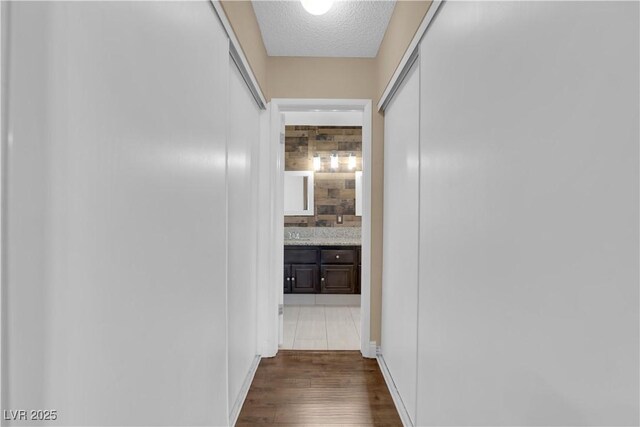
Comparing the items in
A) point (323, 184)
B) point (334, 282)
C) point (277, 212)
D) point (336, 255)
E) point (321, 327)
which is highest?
point (323, 184)

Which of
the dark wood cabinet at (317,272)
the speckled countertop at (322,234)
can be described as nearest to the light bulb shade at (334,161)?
the speckled countertop at (322,234)

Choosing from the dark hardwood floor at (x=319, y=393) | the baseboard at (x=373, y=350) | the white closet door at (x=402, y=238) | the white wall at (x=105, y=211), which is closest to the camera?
the white wall at (x=105, y=211)

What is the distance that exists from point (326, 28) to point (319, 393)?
2620 millimetres

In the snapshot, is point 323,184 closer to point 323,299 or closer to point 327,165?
point 327,165

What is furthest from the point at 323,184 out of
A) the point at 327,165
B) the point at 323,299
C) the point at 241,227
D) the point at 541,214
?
the point at 541,214

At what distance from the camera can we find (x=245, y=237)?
2.36 meters

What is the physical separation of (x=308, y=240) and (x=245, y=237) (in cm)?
271

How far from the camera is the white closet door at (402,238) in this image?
1.91 meters

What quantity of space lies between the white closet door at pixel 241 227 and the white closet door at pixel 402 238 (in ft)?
3.33

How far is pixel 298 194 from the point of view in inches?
203

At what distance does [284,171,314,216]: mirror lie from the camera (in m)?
5.14

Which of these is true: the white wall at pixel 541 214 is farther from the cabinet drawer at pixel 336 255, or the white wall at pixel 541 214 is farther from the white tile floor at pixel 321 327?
the cabinet drawer at pixel 336 255

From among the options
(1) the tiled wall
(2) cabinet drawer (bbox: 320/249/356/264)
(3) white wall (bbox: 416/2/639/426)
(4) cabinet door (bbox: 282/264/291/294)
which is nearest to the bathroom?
(1) the tiled wall

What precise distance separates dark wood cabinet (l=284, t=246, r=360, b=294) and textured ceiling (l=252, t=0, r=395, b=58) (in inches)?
97.8
